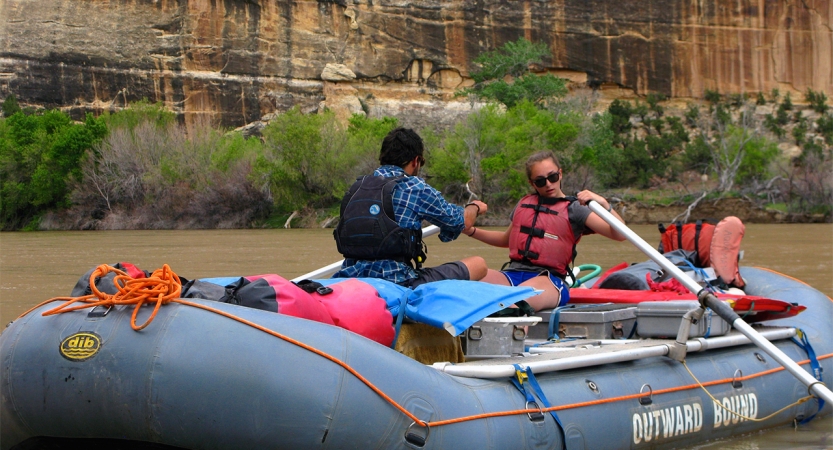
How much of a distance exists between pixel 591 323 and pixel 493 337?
2.97 feet

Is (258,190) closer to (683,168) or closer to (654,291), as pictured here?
(683,168)

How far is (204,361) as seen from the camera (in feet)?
10.7

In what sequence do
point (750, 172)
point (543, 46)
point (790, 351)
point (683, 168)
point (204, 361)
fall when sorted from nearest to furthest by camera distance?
1. point (204, 361)
2. point (790, 351)
3. point (750, 172)
4. point (683, 168)
5. point (543, 46)

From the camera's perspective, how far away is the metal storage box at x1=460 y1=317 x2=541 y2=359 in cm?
425

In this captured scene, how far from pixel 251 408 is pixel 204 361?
22 centimetres

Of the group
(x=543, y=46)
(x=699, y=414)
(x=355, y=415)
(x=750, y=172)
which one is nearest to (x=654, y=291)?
(x=699, y=414)

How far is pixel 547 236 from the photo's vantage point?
211 inches

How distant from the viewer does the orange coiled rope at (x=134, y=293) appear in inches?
135

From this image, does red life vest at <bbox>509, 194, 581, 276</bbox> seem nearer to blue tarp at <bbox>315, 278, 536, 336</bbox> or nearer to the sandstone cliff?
blue tarp at <bbox>315, 278, 536, 336</bbox>

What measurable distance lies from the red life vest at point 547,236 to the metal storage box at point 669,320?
605 mm

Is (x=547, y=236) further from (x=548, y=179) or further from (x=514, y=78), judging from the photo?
(x=514, y=78)

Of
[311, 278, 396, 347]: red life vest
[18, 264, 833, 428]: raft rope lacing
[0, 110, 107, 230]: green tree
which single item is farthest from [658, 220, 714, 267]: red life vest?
[0, 110, 107, 230]: green tree

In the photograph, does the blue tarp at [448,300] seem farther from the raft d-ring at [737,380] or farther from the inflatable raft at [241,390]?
the raft d-ring at [737,380]

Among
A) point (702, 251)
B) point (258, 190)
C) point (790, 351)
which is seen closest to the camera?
point (790, 351)
